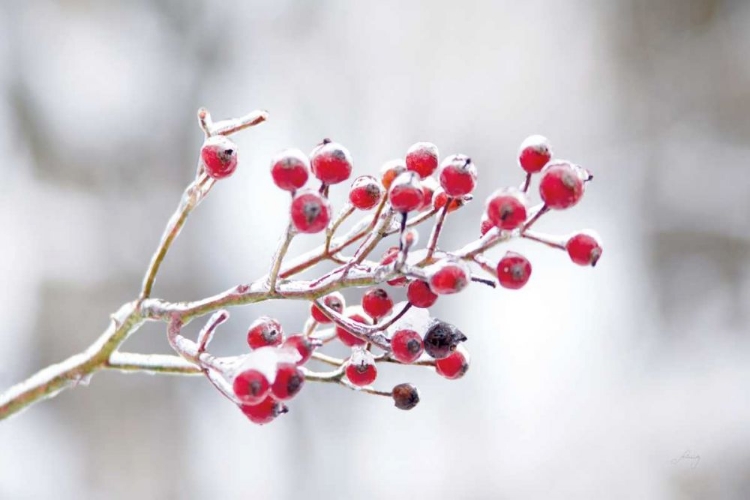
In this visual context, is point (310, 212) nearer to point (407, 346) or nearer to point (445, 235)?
point (407, 346)

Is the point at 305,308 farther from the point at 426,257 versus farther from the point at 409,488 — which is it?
the point at 426,257

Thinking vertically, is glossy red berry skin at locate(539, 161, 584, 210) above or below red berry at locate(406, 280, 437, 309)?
above

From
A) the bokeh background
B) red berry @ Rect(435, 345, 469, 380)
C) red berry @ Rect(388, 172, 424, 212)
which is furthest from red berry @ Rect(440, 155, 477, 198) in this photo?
the bokeh background

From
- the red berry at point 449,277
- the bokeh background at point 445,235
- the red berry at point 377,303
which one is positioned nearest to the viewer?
the red berry at point 449,277

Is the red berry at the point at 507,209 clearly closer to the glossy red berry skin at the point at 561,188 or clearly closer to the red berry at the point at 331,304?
the glossy red berry skin at the point at 561,188

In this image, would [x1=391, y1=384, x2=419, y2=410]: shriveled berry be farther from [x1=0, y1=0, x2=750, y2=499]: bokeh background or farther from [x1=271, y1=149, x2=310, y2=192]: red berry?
[x1=0, y1=0, x2=750, y2=499]: bokeh background

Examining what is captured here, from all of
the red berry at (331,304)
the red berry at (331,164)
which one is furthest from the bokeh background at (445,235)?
the red berry at (331,164)

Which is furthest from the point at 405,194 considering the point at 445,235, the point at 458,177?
the point at 445,235
